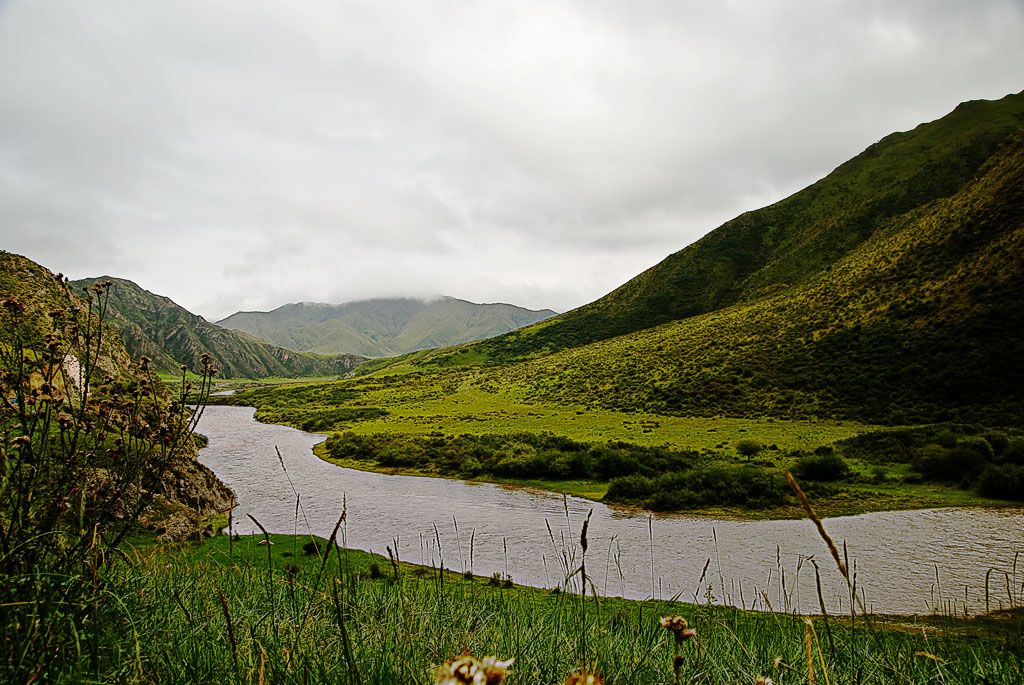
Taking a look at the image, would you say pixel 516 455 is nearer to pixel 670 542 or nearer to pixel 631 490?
pixel 631 490

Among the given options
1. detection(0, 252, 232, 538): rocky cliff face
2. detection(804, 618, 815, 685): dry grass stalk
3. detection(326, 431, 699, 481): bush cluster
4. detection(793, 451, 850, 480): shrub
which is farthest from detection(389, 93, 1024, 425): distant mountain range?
detection(804, 618, 815, 685): dry grass stalk

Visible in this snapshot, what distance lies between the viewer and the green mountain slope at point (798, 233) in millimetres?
93500

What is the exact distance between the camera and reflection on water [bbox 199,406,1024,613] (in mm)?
12696

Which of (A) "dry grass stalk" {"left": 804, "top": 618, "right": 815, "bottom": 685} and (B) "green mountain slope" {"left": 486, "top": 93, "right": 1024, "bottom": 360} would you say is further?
(B) "green mountain slope" {"left": 486, "top": 93, "right": 1024, "bottom": 360}

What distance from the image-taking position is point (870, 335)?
4578 cm

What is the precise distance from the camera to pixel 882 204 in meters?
95.8

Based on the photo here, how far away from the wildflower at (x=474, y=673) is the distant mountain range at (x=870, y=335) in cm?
4250

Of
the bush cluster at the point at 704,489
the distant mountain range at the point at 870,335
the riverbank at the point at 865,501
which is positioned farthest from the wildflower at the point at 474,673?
the distant mountain range at the point at 870,335

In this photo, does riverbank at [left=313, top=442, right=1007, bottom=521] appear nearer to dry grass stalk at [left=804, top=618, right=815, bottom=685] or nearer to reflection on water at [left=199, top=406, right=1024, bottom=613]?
reflection on water at [left=199, top=406, right=1024, bottom=613]

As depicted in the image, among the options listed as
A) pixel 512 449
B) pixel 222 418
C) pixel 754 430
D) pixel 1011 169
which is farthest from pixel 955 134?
pixel 222 418

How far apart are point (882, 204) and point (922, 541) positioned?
10167cm

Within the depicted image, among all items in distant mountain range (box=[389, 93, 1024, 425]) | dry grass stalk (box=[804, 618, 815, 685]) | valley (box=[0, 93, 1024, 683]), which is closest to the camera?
dry grass stalk (box=[804, 618, 815, 685])

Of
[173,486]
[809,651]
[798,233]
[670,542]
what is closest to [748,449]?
[670,542]

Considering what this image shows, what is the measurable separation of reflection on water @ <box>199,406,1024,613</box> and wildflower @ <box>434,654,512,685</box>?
24.3 ft
